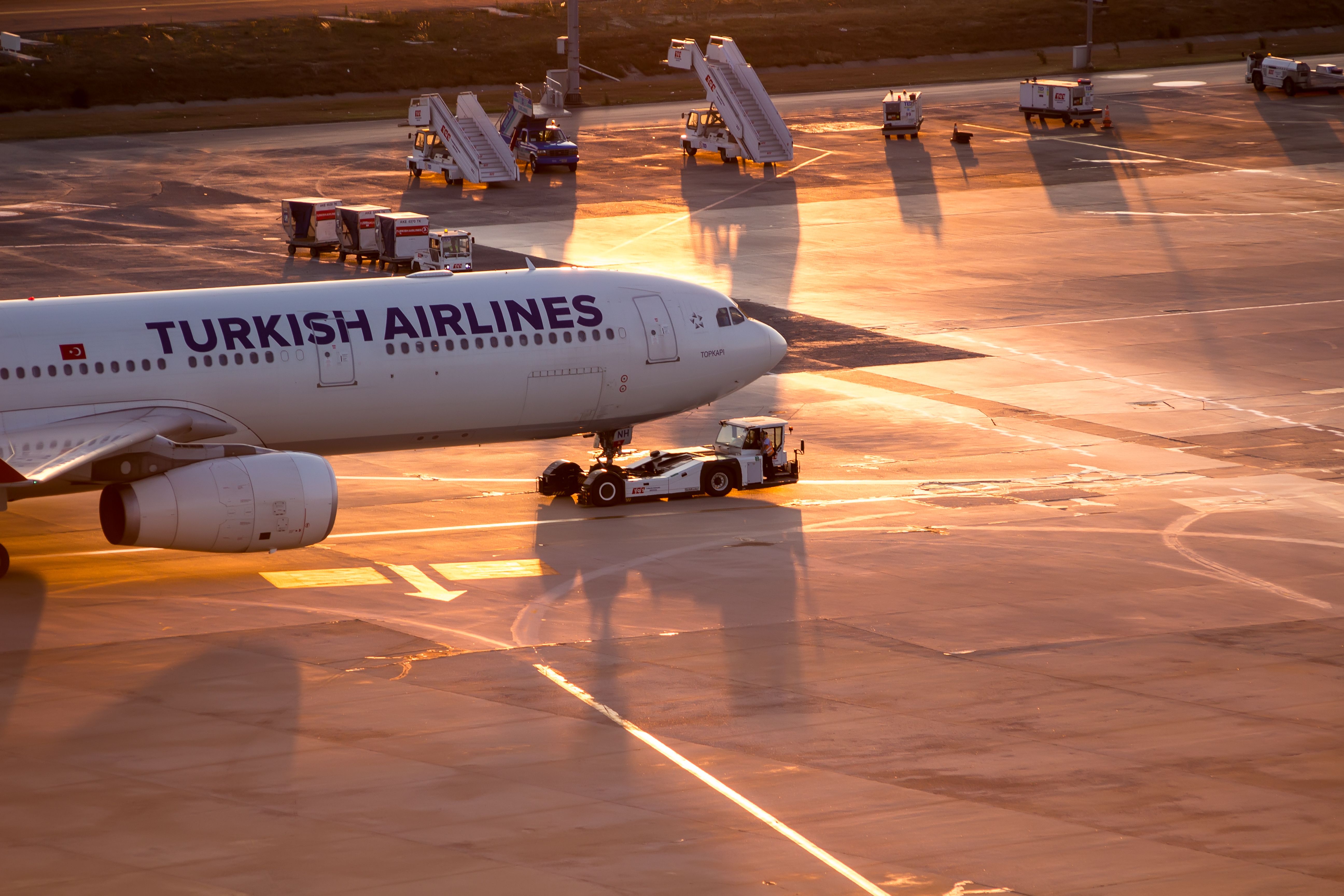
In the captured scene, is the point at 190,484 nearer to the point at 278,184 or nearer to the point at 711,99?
the point at 278,184

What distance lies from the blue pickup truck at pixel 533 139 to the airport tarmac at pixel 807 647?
28.8 meters

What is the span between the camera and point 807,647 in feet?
115

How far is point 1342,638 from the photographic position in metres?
35.6

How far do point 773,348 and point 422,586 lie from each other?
13417mm

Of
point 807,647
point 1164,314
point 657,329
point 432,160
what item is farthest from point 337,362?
point 432,160

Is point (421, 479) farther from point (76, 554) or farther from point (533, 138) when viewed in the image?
point (533, 138)

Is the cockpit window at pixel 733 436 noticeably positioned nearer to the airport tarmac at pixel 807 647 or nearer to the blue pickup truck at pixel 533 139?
the airport tarmac at pixel 807 647

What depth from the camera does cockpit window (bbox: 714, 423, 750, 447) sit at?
4678 cm

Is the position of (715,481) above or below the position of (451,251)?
below

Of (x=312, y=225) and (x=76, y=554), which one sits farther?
(x=312, y=225)

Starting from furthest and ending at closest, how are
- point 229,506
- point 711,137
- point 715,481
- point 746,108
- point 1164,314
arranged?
1. point 711,137
2. point 746,108
3. point 1164,314
4. point 715,481
5. point 229,506

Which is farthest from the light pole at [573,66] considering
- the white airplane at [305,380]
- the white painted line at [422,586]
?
the white painted line at [422,586]

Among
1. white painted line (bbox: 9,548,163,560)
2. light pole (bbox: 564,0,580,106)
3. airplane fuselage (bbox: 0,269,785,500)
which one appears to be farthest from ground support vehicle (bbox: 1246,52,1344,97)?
white painted line (bbox: 9,548,163,560)

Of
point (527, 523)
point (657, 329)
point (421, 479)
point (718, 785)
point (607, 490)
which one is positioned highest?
point (657, 329)
